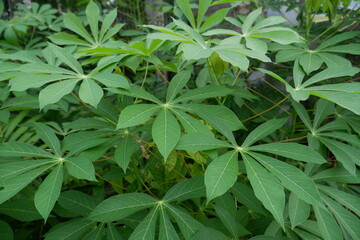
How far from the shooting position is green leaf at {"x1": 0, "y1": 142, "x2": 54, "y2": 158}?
0.79 metres

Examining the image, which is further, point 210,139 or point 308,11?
point 308,11

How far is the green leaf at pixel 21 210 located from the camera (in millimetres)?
900

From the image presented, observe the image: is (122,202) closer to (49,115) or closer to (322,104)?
(322,104)

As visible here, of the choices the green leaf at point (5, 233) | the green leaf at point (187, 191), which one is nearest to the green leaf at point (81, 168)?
the green leaf at point (187, 191)

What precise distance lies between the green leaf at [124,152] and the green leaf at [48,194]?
147 mm

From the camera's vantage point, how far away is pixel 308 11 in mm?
1129

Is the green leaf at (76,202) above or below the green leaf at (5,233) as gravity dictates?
above

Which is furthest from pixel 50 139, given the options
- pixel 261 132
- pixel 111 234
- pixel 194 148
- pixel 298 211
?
pixel 298 211

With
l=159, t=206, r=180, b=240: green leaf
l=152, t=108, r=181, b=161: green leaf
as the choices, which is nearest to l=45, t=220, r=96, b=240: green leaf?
l=159, t=206, r=180, b=240: green leaf

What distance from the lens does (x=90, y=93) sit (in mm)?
726

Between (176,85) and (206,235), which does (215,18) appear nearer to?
(176,85)

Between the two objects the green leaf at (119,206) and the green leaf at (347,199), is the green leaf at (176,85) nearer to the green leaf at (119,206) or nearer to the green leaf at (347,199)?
the green leaf at (119,206)

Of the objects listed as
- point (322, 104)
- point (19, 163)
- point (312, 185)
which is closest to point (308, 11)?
point (322, 104)

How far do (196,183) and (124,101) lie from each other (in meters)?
0.33
